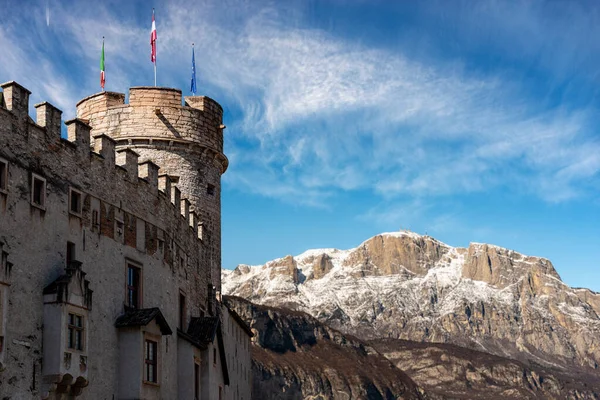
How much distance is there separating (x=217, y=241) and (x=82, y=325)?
17.8 metres

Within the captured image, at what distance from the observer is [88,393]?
26297 mm

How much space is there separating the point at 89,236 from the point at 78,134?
3247 millimetres

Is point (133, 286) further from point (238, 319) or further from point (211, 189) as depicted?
point (238, 319)

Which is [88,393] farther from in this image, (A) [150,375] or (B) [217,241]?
(B) [217,241]

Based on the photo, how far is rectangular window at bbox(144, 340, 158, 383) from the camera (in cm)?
2962

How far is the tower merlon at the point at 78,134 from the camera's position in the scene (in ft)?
90.4

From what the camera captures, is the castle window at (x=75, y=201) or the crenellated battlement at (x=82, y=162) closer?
the crenellated battlement at (x=82, y=162)

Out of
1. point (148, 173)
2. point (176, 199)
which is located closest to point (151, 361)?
point (148, 173)

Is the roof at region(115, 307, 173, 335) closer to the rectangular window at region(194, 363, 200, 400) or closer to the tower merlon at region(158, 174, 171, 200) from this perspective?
the rectangular window at region(194, 363, 200, 400)

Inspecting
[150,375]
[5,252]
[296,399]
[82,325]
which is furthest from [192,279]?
[296,399]

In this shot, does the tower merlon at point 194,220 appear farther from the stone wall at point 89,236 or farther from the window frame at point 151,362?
the window frame at point 151,362

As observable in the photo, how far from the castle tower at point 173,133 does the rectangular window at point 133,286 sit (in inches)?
315

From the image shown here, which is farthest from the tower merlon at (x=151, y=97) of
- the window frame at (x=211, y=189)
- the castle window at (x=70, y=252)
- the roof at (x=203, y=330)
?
the castle window at (x=70, y=252)

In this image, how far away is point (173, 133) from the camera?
1602 inches
